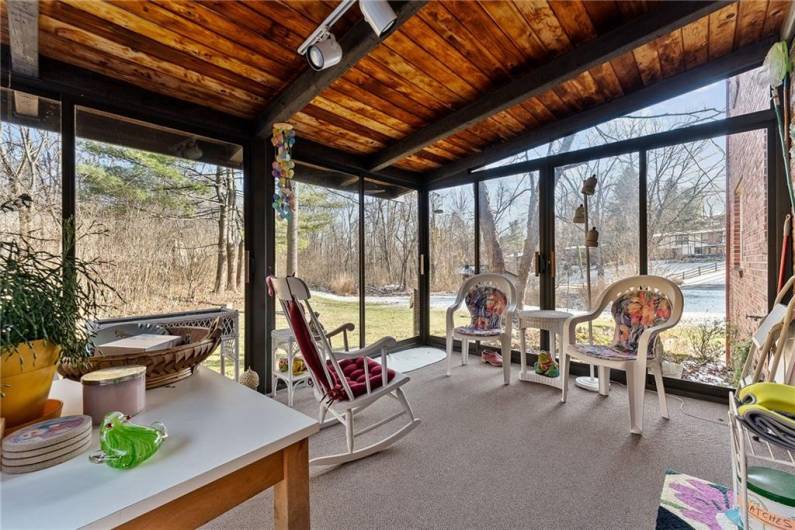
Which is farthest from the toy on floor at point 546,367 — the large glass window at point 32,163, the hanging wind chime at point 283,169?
the large glass window at point 32,163

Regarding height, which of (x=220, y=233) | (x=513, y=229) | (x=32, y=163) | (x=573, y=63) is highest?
(x=573, y=63)

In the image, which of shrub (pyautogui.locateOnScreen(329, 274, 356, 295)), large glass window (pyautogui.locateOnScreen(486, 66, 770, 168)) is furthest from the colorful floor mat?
shrub (pyautogui.locateOnScreen(329, 274, 356, 295))

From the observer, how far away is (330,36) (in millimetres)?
1897

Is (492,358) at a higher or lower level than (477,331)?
lower

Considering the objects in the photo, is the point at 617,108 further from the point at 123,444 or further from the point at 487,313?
the point at 123,444

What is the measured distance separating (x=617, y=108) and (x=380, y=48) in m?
2.29

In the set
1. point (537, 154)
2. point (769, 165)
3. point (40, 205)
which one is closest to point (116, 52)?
point (40, 205)

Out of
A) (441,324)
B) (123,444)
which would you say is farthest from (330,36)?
(441,324)

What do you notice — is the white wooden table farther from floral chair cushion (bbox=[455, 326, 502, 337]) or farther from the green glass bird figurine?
floral chair cushion (bbox=[455, 326, 502, 337])

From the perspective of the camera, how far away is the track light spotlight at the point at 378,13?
163 centimetres

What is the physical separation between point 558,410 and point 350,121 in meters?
3.06

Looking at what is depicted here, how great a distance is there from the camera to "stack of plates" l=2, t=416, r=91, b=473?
2.10 feet

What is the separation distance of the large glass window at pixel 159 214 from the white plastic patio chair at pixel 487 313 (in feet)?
6.99

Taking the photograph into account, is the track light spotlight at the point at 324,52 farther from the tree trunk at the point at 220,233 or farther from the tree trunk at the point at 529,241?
the tree trunk at the point at 529,241
